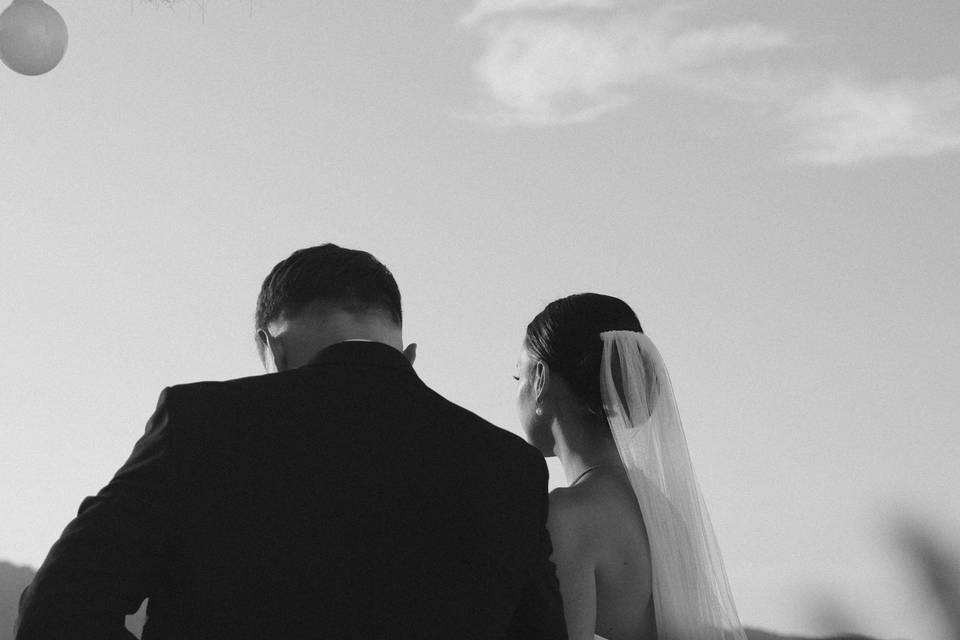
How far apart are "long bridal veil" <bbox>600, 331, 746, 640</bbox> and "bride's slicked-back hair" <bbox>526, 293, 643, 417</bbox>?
4 centimetres

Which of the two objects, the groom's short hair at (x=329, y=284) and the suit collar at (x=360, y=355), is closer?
the suit collar at (x=360, y=355)

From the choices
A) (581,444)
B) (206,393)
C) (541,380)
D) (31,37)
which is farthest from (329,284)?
(31,37)

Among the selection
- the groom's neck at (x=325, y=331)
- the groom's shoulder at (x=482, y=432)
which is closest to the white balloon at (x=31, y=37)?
the groom's neck at (x=325, y=331)

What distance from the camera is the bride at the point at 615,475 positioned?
3.65 metres

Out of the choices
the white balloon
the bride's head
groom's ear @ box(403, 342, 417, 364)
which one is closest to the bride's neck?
the bride's head

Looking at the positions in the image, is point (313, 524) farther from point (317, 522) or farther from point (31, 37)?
point (31, 37)

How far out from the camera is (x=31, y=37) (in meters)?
5.08

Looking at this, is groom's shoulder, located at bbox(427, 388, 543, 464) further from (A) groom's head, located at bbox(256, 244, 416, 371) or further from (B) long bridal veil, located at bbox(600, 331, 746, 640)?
(B) long bridal veil, located at bbox(600, 331, 746, 640)

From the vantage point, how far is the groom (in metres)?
2.18

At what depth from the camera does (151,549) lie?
2.21m

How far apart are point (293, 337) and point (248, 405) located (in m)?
0.37

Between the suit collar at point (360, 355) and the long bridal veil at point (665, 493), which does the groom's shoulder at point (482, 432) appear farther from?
the long bridal veil at point (665, 493)

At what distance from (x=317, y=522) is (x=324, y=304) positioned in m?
0.59

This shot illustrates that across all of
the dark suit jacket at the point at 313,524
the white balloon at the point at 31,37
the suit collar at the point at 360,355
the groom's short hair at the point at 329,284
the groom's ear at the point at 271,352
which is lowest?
the dark suit jacket at the point at 313,524
